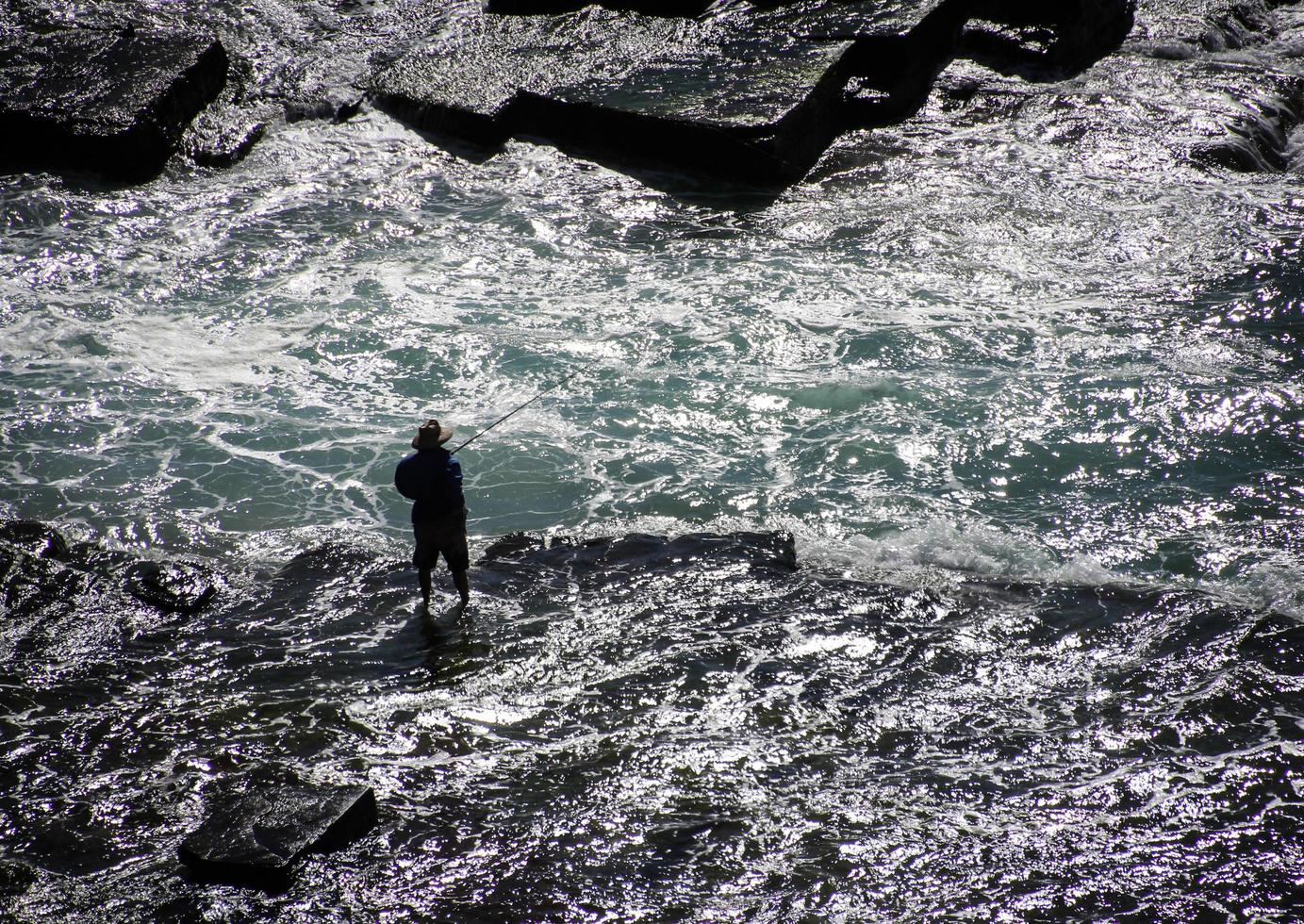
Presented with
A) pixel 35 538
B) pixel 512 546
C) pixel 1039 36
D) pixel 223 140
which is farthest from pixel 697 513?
pixel 1039 36

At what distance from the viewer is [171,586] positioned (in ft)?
21.7

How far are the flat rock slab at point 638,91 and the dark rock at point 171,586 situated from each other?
27.5 feet

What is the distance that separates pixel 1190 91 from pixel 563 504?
11.0 meters

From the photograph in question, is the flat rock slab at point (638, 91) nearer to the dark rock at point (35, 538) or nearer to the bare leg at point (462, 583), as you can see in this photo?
the bare leg at point (462, 583)

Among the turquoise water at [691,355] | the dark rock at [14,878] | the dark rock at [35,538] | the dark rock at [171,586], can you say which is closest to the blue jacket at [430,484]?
the dark rock at [171,586]

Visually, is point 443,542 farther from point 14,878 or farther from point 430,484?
point 14,878

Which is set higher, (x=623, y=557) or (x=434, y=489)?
(x=434, y=489)

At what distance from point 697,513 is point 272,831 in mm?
4201

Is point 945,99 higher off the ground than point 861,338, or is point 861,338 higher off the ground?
point 945,99

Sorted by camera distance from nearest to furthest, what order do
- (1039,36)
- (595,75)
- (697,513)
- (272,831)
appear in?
(272,831), (697,513), (595,75), (1039,36)

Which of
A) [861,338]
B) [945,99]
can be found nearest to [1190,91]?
[945,99]

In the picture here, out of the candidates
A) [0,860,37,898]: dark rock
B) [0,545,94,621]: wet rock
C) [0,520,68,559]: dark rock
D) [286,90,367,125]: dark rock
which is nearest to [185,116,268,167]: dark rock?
[286,90,367,125]: dark rock

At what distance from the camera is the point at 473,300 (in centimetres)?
1098

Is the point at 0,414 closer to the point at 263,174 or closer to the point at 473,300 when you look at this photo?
the point at 473,300
